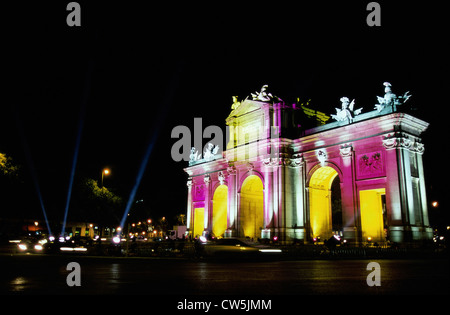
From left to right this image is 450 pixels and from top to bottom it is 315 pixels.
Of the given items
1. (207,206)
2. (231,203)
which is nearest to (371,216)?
(231,203)

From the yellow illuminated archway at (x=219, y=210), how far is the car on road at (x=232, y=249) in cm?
2732

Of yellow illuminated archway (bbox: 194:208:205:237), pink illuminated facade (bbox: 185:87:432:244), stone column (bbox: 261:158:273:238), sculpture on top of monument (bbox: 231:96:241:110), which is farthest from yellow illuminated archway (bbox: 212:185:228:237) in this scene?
sculpture on top of monument (bbox: 231:96:241:110)

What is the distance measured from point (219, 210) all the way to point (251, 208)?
6143mm

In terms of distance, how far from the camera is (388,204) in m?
31.3

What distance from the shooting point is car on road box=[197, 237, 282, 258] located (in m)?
20.5

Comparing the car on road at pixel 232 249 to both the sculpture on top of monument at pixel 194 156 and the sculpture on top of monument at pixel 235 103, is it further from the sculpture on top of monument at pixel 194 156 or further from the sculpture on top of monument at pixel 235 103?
the sculpture on top of monument at pixel 194 156

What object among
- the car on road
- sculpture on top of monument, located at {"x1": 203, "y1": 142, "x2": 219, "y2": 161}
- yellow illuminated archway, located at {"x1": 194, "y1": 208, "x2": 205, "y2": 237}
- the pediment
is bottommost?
the car on road

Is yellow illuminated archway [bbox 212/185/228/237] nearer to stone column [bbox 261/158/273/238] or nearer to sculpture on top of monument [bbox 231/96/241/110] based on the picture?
stone column [bbox 261/158/273/238]

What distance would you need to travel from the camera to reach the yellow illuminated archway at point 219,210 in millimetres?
49719

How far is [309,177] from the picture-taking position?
1533 inches

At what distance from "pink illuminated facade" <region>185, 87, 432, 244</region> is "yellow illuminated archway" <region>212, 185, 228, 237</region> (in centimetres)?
13

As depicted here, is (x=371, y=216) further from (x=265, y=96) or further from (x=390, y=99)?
(x=265, y=96)

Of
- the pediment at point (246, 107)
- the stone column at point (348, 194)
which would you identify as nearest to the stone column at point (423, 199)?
the stone column at point (348, 194)
